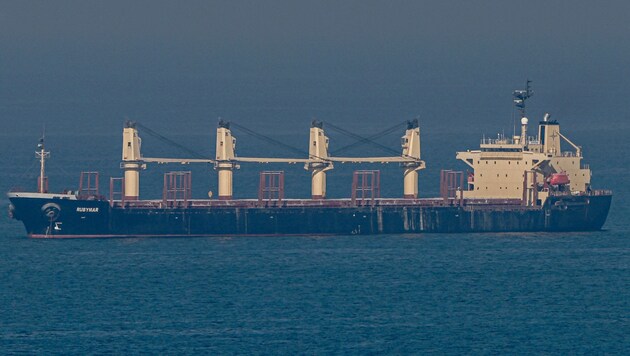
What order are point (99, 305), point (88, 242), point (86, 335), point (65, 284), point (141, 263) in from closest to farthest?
1. point (86, 335)
2. point (99, 305)
3. point (65, 284)
4. point (141, 263)
5. point (88, 242)

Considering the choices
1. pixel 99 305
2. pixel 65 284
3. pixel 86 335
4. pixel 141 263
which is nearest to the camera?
pixel 86 335

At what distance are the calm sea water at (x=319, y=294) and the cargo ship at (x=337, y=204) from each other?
6.17 feet

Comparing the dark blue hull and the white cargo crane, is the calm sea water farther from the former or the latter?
the white cargo crane

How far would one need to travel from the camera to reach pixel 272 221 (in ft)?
422

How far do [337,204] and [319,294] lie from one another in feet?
96.7

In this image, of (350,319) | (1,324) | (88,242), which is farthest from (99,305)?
(88,242)

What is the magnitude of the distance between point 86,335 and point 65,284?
50.8 ft

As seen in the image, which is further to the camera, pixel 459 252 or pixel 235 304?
pixel 459 252

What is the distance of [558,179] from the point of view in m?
135

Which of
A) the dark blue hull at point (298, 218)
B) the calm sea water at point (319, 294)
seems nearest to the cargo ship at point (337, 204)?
the dark blue hull at point (298, 218)

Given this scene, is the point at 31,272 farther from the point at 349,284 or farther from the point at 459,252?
the point at 459,252

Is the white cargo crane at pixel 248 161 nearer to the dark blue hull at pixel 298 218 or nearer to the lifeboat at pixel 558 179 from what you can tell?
the dark blue hull at pixel 298 218

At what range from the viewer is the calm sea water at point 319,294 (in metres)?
89.4

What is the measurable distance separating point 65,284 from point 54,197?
20.5m
